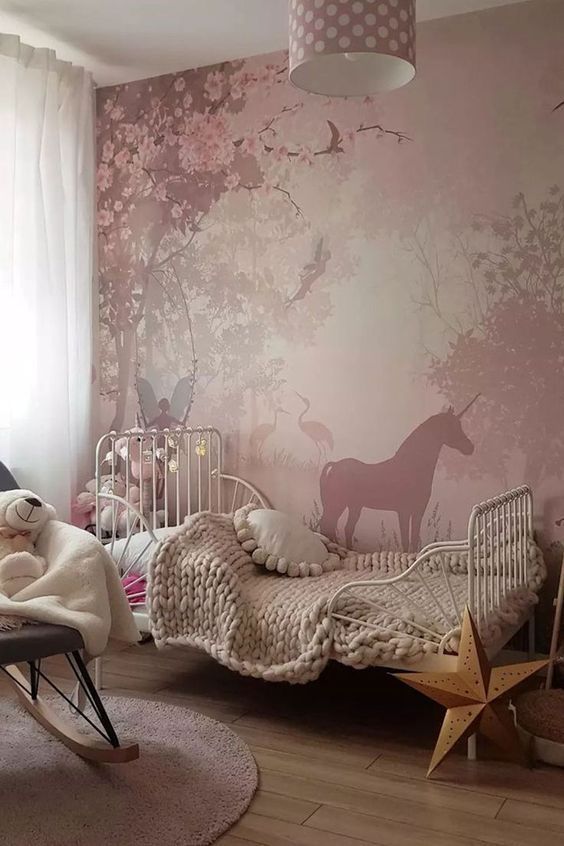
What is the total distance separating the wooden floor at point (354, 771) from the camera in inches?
81.4

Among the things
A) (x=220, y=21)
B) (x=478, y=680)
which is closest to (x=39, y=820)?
(x=478, y=680)

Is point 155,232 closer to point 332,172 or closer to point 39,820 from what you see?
point 332,172

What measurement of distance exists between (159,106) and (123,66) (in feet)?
0.71

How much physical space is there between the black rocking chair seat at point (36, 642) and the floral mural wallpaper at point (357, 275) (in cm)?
144

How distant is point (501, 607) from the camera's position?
2.66 metres

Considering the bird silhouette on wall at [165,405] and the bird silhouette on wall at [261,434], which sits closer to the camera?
the bird silhouette on wall at [261,434]

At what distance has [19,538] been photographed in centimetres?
268

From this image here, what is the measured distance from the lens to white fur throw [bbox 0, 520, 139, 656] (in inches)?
91.8

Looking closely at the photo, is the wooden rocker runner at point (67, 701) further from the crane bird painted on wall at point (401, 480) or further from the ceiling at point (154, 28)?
the ceiling at point (154, 28)

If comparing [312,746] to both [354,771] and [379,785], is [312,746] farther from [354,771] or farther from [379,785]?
[379,785]

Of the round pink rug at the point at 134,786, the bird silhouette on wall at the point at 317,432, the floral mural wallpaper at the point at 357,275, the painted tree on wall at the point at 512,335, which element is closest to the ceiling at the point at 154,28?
the floral mural wallpaper at the point at 357,275

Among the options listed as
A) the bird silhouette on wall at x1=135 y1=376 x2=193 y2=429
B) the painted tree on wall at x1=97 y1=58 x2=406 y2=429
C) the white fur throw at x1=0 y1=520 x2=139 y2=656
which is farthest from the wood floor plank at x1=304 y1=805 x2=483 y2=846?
the bird silhouette on wall at x1=135 y1=376 x2=193 y2=429

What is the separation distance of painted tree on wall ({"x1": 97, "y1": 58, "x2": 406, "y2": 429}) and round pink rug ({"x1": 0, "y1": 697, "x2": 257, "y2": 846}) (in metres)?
1.50

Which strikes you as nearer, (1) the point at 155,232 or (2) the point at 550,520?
(2) the point at 550,520
